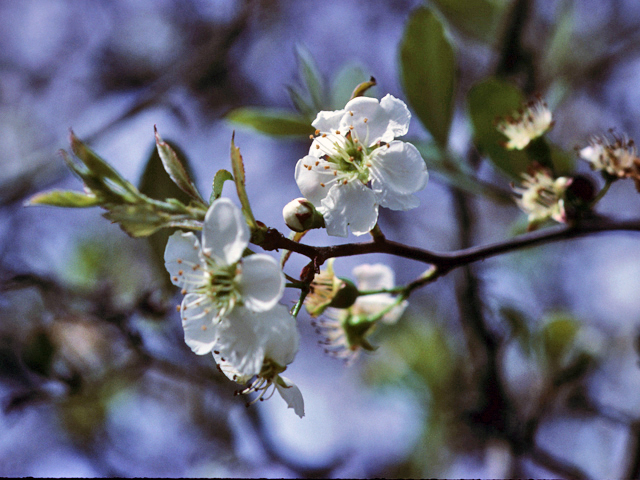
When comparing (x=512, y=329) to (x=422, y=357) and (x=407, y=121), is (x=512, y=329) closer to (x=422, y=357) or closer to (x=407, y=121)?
(x=422, y=357)

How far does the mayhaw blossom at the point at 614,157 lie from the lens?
0.95 m

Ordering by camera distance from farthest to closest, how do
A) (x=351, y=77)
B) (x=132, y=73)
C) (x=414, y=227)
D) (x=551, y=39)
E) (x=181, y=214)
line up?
(x=132, y=73), (x=414, y=227), (x=551, y=39), (x=351, y=77), (x=181, y=214)

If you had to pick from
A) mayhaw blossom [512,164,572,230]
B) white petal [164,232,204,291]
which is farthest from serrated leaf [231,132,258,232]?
mayhaw blossom [512,164,572,230]

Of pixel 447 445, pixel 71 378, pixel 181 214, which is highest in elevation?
pixel 181 214

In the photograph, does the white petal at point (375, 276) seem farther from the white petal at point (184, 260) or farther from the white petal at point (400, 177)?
the white petal at point (184, 260)

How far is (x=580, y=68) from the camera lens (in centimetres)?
256

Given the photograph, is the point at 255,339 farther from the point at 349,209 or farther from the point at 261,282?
the point at 349,209

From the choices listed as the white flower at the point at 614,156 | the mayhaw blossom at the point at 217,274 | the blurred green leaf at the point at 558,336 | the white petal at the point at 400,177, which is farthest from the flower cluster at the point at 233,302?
the blurred green leaf at the point at 558,336

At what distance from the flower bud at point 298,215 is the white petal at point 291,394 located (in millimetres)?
219

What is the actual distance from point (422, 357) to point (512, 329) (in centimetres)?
43

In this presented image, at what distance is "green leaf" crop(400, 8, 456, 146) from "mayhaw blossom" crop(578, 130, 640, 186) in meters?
0.34

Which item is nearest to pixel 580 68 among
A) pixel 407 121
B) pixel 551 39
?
pixel 551 39

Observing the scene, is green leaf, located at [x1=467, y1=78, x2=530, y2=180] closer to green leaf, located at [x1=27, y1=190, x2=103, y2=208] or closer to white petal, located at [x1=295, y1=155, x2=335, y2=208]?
white petal, located at [x1=295, y1=155, x2=335, y2=208]

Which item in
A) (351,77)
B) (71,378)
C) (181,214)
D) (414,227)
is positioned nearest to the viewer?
(181,214)
